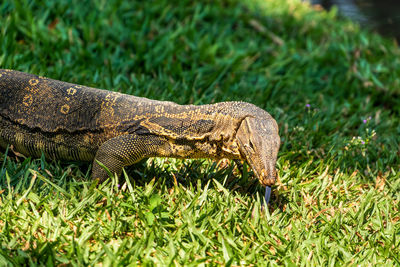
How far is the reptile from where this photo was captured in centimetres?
299

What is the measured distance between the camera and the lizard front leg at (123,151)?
3.05 m

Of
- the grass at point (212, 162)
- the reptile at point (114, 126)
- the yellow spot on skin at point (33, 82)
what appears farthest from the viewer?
the yellow spot on skin at point (33, 82)

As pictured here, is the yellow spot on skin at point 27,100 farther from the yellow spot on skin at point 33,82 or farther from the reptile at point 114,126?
the yellow spot on skin at point 33,82

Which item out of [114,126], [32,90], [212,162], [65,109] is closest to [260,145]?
[212,162]

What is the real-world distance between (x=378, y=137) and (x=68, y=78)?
3.32 metres

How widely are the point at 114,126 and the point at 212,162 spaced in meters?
0.91

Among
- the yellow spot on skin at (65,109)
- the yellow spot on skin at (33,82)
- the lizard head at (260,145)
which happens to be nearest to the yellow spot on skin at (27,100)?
the yellow spot on skin at (33,82)

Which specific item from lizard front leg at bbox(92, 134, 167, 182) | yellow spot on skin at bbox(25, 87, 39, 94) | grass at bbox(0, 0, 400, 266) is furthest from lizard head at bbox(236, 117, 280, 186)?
yellow spot on skin at bbox(25, 87, 39, 94)

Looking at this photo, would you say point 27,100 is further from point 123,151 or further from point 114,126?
point 123,151

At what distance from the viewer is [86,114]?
3.23 m

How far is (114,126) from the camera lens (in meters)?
3.18

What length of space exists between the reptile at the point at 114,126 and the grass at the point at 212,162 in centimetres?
19

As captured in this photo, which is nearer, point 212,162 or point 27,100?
point 27,100

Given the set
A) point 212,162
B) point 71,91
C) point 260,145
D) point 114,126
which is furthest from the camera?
point 212,162
